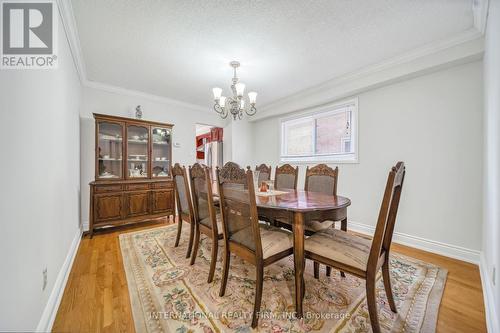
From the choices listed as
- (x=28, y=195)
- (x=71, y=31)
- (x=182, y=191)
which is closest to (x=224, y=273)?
(x=182, y=191)

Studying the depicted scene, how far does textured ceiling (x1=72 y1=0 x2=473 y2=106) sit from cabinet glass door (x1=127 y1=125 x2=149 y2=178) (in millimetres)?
898

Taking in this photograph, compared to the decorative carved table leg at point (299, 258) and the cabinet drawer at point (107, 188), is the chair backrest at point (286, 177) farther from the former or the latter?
the cabinet drawer at point (107, 188)

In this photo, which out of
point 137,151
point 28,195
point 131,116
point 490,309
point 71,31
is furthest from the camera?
point 131,116

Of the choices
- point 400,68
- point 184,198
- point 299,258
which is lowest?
point 299,258

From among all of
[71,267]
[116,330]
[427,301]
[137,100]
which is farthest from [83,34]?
[427,301]

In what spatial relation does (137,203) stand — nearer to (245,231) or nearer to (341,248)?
(245,231)

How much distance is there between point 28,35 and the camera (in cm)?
132

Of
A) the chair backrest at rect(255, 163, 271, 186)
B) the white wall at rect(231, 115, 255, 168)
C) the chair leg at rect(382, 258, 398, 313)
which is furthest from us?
the white wall at rect(231, 115, 255, 168)

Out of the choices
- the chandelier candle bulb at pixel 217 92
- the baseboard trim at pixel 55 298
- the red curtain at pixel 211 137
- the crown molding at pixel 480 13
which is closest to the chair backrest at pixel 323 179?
the chandelier candle bulb at pixel 217 92

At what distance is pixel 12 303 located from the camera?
0.87m

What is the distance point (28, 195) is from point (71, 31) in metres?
1.83

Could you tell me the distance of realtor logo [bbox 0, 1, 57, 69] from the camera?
987 mm

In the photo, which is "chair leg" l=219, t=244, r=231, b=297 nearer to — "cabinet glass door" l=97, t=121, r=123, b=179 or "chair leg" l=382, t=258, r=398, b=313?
"chair leg" l=382, t=258, r=398, b=313

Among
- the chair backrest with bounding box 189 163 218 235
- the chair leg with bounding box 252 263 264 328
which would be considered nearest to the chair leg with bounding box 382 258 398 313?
the chair leg with bounding box 252 263 264 328
